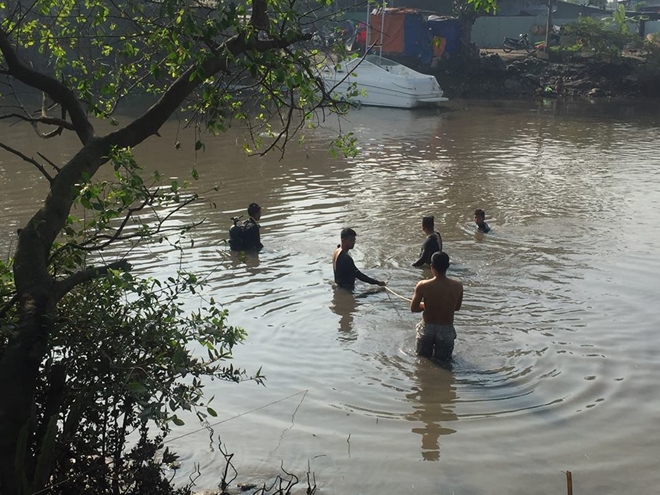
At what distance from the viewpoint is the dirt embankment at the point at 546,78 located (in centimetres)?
3869

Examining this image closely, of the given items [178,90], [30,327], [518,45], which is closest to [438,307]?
[178,90]

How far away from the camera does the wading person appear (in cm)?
1400

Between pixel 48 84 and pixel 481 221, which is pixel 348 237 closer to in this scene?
pixel 481 221

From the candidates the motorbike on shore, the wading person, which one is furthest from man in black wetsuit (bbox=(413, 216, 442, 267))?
the motorbike on shore

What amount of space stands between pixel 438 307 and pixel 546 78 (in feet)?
113

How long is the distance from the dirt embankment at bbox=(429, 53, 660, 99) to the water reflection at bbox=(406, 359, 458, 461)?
3209cm

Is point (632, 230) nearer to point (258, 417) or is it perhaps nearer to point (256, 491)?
point (258, 417)

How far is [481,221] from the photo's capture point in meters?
14.1

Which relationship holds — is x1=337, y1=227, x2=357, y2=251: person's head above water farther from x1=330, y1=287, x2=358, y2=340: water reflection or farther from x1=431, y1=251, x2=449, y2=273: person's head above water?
x1=431, y1=251, x2=449, y2=273: person's head above water

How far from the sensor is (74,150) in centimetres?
2312

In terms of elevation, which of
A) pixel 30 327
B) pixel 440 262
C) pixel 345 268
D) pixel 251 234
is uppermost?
pixel 30 327

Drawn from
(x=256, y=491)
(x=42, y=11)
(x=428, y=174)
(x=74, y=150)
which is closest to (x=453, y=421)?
(x=256, y=491)

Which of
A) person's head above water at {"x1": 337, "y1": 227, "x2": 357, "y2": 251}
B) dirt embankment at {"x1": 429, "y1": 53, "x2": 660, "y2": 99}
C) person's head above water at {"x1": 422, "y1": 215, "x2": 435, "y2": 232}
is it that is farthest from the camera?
dirt embankment at {"x1": 429, "y1": 53, "x2": 660, "y2": 99}

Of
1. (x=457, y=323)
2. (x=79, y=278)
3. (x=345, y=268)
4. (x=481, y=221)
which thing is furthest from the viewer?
(x=481, y=221)
